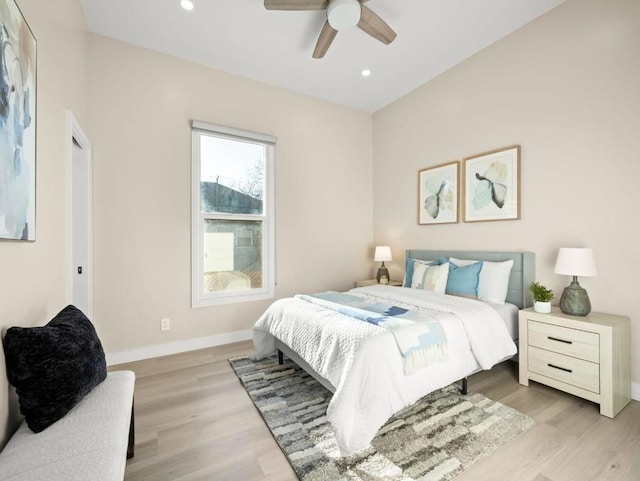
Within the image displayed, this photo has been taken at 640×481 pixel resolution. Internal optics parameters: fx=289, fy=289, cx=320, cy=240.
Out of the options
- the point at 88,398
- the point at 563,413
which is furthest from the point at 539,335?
the point at 88,398

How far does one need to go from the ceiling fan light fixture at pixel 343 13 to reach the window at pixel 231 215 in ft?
5.19

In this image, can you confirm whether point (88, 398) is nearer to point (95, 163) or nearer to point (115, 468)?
point (115, 468)

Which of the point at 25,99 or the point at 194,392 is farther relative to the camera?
the point at 194,392

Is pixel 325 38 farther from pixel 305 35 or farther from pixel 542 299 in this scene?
pixel 542 299

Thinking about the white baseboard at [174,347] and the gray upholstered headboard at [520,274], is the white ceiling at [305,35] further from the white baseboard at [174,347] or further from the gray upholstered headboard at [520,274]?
the white baseboard at [174,347]

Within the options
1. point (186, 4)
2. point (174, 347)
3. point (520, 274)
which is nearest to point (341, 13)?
point (186, 4)

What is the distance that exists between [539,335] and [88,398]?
9.69 feet

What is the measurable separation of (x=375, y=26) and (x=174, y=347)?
11.7 feet

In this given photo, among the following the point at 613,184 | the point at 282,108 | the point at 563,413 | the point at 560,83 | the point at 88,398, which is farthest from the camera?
the point at 282,108

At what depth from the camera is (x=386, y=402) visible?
1619 millimetres

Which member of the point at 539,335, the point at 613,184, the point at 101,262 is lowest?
the point at 539,335

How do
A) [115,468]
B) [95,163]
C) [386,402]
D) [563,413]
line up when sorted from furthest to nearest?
1. [95,163]
2. [563,413]
3. [386,402]
4. [115,468]

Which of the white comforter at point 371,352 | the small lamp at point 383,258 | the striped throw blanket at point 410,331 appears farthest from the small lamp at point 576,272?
the small lamp at point 383,258

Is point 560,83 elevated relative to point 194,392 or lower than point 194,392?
elevated
